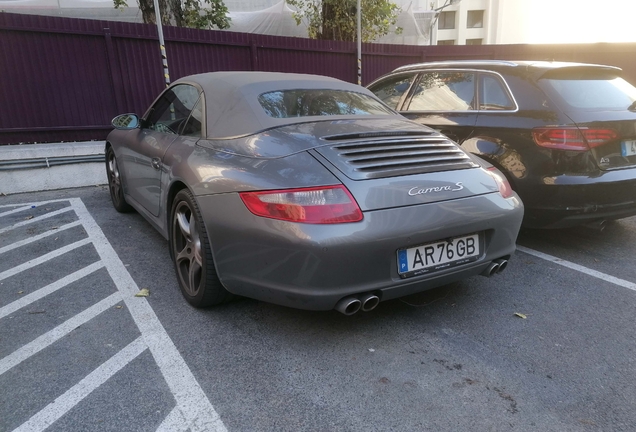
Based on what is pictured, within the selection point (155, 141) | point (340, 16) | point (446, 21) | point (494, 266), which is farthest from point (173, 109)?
point (446, 21)

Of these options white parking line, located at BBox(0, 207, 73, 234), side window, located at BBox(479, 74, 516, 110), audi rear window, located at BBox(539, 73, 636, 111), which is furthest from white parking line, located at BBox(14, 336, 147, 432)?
audi rear window, located at BBox(539, 73, 636, 111)

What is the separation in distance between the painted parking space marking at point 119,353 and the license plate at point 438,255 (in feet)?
3.79

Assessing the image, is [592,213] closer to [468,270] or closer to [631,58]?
[468,270]

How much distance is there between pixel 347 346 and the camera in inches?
97.7

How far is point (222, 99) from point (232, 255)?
47.7 inches

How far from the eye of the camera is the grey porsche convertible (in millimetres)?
2182

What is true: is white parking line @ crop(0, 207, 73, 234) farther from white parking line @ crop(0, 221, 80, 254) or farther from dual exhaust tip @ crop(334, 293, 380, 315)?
dual exhaust tip @ crop(334, 293, 380, 315)

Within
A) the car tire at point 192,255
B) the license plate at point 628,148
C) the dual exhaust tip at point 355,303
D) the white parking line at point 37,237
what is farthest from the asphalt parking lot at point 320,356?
the license plate at point 628,148

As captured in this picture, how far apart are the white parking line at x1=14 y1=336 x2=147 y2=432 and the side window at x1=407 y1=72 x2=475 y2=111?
343 cm

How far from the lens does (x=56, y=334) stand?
2611 mm

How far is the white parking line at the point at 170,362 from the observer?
1.92m

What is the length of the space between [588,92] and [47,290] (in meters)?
4.52

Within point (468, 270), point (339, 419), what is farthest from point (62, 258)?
point (468, 270)

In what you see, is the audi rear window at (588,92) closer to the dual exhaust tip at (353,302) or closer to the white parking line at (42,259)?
the dual exhaust tip at (353,302)
